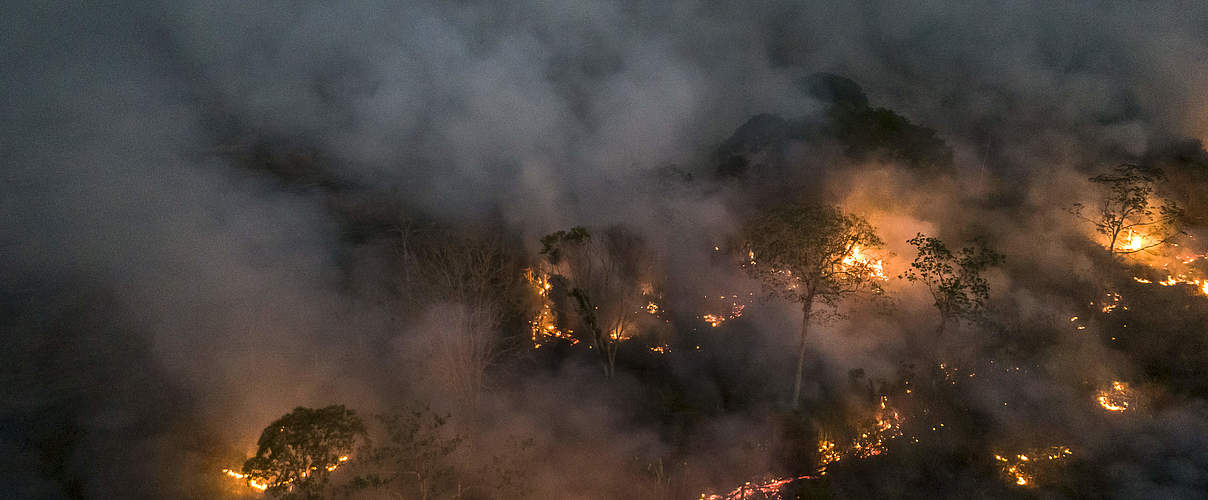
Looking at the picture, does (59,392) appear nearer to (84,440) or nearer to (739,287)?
(84,440)

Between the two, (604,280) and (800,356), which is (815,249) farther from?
(604,280)

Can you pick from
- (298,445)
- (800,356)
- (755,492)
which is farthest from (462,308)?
(800,356)

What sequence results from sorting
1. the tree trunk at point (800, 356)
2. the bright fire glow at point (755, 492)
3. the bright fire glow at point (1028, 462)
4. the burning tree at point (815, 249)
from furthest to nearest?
1. the tree trunk at point (800, 356)
2. the burning tree at point (815, 249)
3. the bright fire glow at point (1028, 462)
4. the bright fire glow at point (755, 492)

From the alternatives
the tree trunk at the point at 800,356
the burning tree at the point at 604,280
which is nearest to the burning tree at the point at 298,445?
the burning tree at the point at 604,280

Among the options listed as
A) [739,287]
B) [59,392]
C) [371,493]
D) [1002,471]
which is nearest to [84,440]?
[59,392]

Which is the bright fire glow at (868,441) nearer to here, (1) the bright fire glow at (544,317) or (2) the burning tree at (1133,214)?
(1) the bright fire glow at (544,317)
